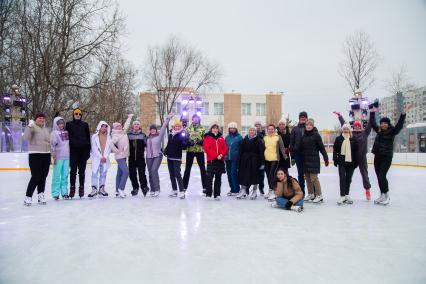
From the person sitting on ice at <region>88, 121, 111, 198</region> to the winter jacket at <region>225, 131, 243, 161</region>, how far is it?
2553 millimetres

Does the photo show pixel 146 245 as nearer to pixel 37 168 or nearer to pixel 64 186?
pixel 37 168

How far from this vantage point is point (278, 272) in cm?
304

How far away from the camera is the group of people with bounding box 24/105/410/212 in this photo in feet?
21.6

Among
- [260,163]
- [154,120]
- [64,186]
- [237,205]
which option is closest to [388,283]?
[237,205]

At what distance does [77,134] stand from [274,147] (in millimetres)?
3981

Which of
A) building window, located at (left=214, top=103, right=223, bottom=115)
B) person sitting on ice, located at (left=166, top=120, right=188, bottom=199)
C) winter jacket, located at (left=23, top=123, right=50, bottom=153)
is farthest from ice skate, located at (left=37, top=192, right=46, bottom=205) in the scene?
building window, located at (left=214, top=103, right=223, bottom=115)

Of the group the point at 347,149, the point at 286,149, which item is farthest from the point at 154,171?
the point at 347,149

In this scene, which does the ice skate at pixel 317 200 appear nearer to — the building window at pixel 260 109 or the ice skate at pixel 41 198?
the ice skate at pixel 41 198

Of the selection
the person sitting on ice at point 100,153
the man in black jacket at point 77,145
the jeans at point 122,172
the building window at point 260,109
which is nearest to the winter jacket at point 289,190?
the jeans at point 122,172

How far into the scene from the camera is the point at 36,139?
6.42 meters

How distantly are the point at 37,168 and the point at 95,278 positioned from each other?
4.14 meters

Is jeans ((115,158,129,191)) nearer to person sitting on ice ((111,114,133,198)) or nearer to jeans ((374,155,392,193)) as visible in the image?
person sitting on ice ((111,114,133,198))

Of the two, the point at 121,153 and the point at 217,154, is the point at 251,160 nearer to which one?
the point at 217,154

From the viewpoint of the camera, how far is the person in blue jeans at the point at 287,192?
239 inches
